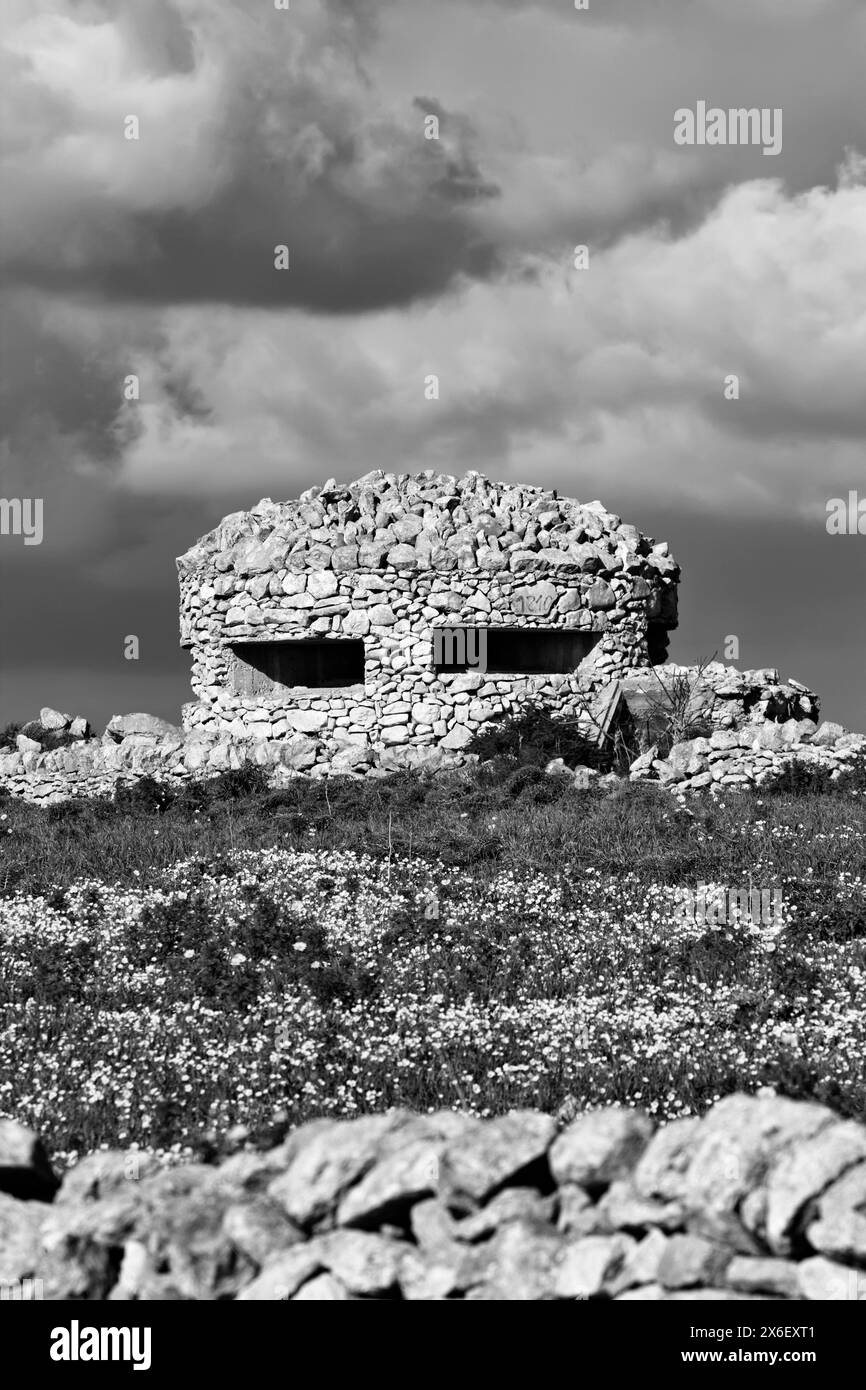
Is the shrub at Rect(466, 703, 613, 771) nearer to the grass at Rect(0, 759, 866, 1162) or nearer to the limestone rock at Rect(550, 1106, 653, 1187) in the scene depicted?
the grass at Rect(0, 759, 866, 1162)

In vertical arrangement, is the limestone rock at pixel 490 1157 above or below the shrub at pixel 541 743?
below

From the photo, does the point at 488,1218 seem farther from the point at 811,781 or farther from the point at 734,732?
the point at 734,732

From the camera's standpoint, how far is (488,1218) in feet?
15.5

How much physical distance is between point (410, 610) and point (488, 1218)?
22.7 m

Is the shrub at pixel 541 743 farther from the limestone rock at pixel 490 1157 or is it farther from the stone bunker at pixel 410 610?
the limestone rock at pixel 490 1157

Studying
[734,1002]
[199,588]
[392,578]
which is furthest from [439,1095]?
[199,588]

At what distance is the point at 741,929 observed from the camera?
12.1 meters

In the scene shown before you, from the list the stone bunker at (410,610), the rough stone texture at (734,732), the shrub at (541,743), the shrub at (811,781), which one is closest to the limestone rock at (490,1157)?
the rough stone texture at (734,732)

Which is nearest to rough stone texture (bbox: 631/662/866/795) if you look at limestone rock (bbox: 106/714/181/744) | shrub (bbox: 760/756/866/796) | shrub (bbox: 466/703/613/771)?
shrub (bbox: 760/756/866/796)

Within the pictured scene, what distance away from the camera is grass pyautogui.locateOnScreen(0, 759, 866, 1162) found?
8.47 meters

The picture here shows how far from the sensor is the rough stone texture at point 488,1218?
14.5 feet

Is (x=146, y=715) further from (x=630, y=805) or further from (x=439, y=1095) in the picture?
(x=439, y=1095)

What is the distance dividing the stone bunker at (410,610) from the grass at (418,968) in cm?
867
